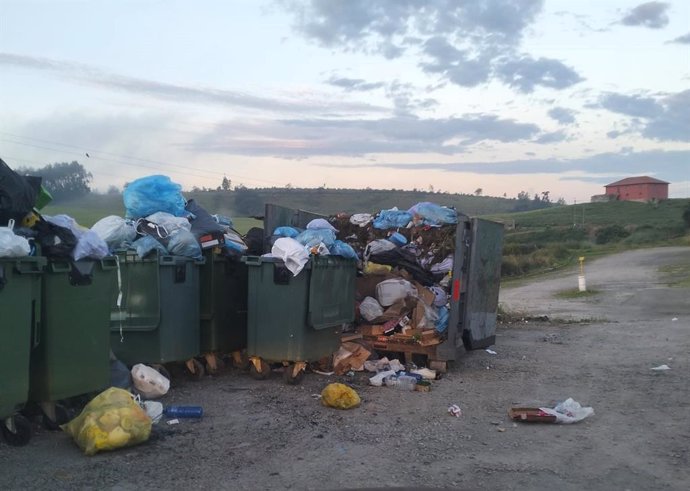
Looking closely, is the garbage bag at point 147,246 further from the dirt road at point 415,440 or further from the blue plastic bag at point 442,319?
the blue plastic bag at point 442,319

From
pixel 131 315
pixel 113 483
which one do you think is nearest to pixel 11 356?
pixel 113 483

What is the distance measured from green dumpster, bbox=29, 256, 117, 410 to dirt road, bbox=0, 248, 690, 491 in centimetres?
42

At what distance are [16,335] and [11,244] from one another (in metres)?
0.62

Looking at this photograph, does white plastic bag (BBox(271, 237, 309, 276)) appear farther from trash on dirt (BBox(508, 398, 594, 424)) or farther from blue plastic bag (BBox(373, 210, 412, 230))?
blue plastic bag (BBox(373, 210, 412, 230))

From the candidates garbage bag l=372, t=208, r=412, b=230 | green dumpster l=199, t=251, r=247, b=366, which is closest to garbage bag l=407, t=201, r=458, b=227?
garbage bag l=372, t=208, r=412, b=230

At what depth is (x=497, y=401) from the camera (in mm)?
7121

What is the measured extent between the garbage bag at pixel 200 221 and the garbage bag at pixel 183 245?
0.60ft

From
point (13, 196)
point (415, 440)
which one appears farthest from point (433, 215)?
point (13, 196)

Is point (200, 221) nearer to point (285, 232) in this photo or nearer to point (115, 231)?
point (285, 232)

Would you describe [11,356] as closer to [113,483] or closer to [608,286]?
[113,483]

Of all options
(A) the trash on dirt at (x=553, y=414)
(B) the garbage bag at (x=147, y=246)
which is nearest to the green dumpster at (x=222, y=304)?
(B) the garbage bag at (x=147, y=246)

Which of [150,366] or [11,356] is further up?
[11,356]

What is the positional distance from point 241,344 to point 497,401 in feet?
9.43

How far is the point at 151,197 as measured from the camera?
781 cm
